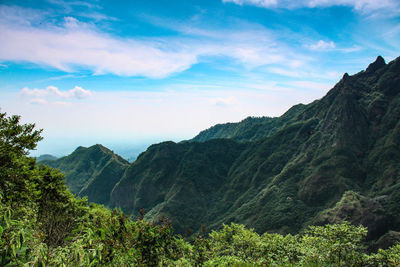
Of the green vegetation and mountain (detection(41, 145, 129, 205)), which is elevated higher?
the green vegetation

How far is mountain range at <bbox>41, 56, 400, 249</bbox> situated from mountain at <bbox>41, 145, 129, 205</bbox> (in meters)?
1.23

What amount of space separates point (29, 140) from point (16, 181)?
466 centimetres

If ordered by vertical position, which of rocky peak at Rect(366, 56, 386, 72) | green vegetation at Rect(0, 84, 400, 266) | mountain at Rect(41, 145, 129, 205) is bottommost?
mountain at Rect(41, 145, 129, 205)

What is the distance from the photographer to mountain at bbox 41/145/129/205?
5974 inches

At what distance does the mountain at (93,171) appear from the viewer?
15175 centimetres

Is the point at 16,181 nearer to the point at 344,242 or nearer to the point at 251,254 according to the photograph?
the point at 251,254

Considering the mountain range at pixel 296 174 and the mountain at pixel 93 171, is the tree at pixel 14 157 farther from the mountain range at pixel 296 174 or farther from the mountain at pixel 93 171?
the mountain at pixel 93 171

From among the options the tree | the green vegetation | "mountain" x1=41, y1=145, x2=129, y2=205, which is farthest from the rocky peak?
"mountain" x1=41, y1=145, x2=129, y2=205

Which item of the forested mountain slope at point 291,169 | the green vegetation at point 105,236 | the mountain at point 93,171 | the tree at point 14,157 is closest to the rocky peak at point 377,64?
the forested mountain slope at point 291,169

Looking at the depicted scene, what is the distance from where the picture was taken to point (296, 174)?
94625mm

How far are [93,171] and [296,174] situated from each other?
5930 inches

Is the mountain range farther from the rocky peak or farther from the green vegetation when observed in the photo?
the green vegetation

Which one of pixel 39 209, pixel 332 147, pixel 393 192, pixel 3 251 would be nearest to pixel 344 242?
pixel 3 251

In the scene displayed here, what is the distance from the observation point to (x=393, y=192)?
66.3 m
